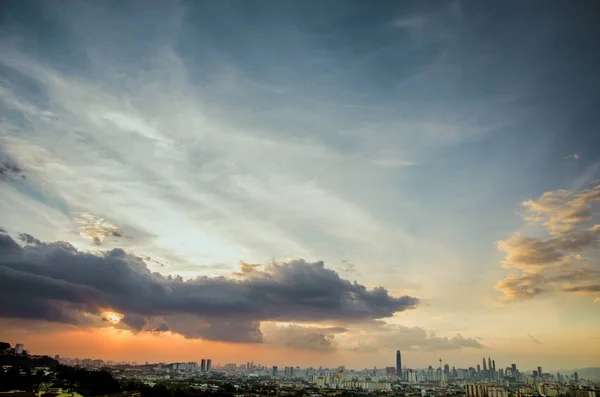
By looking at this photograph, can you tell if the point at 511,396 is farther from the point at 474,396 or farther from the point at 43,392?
the point at 43,392

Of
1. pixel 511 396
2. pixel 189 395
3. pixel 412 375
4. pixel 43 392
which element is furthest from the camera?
pixel 412 375

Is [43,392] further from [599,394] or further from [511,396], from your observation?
[599,394]

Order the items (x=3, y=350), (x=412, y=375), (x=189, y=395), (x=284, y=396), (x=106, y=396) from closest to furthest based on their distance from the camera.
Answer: (x=106, y=396), (x=189, y=395), (x=3, y=350), (x=284, y=396), (x=412, y=375)

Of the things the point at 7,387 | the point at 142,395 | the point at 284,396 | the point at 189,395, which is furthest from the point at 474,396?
the point at 7,387

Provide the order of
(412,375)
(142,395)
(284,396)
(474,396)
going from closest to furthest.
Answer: (142,395), (284,396), (474,396), (412,375)

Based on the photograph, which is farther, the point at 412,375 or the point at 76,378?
→ the point at 412,375

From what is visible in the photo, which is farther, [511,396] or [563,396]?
[563,396]

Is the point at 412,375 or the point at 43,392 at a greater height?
the point at 43,392

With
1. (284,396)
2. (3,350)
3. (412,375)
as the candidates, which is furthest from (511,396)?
(412,375)

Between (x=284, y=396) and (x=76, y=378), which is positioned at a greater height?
(x=76, y=378)

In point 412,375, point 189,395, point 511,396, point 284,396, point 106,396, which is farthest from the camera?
point 412,375
